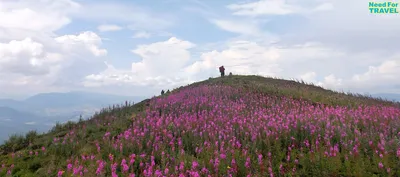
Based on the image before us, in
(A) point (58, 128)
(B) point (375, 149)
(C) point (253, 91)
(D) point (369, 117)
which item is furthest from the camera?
(C) point (253, 91)

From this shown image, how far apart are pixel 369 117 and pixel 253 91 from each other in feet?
27.6

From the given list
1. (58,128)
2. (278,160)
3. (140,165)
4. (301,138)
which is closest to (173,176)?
(140,165)

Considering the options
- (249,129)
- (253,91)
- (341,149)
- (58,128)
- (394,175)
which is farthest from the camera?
(253,91)

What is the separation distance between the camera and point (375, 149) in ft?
19.6

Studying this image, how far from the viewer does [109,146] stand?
7.67 meters

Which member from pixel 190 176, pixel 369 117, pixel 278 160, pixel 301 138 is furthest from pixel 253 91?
pixel 190 176

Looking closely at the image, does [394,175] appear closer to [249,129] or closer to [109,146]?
[249,129]

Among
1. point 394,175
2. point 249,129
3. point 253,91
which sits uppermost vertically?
point 253,91

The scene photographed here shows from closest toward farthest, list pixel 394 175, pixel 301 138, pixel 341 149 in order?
pixel 394 175, pixel 341 149, pixel 301 138

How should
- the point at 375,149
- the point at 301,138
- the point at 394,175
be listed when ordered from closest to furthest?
the point at 394,175, the point at 375,149, the point at 301,138

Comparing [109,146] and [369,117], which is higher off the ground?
[369,117]

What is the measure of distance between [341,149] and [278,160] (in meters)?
1.39

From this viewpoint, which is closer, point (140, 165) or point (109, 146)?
point (140, 165)

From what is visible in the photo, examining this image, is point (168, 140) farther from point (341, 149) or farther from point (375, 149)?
point (375, 149)
